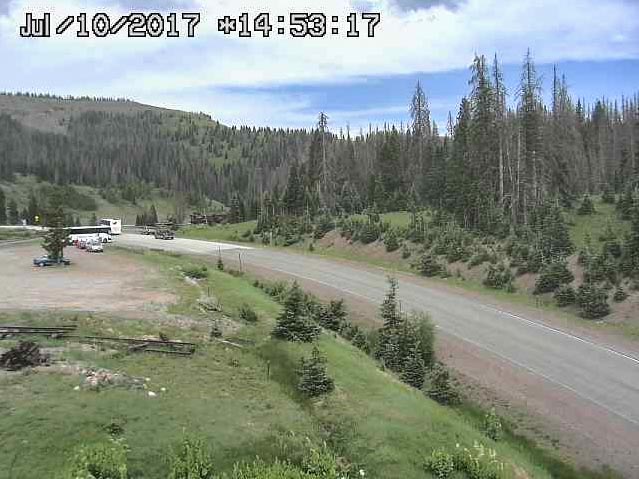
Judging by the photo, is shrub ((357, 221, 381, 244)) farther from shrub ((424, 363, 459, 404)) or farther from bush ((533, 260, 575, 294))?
shrub ((424, 363, 459, 404))

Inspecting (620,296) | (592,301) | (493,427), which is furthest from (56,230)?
(620,296)

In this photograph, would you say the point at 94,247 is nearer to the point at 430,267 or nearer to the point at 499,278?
the point at 430,267

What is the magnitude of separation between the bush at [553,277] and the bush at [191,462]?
26452mm

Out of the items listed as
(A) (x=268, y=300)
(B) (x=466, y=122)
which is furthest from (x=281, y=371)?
(B) (x=466, y=122)

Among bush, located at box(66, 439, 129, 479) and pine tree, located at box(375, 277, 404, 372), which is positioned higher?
bush, located at box(66, 439, 129, 479)

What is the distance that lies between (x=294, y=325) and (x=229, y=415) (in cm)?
771

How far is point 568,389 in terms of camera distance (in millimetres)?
20969

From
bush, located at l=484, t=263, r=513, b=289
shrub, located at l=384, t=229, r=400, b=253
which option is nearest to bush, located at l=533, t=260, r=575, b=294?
bush, located at l=484, t=263, r=513, b=289

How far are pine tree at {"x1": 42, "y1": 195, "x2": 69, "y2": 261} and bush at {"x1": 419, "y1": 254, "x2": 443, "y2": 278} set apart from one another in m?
27.8

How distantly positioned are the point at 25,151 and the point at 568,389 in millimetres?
208327

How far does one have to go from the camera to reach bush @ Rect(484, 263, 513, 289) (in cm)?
3712

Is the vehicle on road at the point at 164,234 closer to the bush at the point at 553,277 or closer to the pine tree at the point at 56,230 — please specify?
the pine tree at the point at 56,230

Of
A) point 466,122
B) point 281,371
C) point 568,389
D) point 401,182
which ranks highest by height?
point 466,122

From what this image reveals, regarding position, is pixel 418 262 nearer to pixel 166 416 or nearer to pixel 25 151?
pixel 166 416
